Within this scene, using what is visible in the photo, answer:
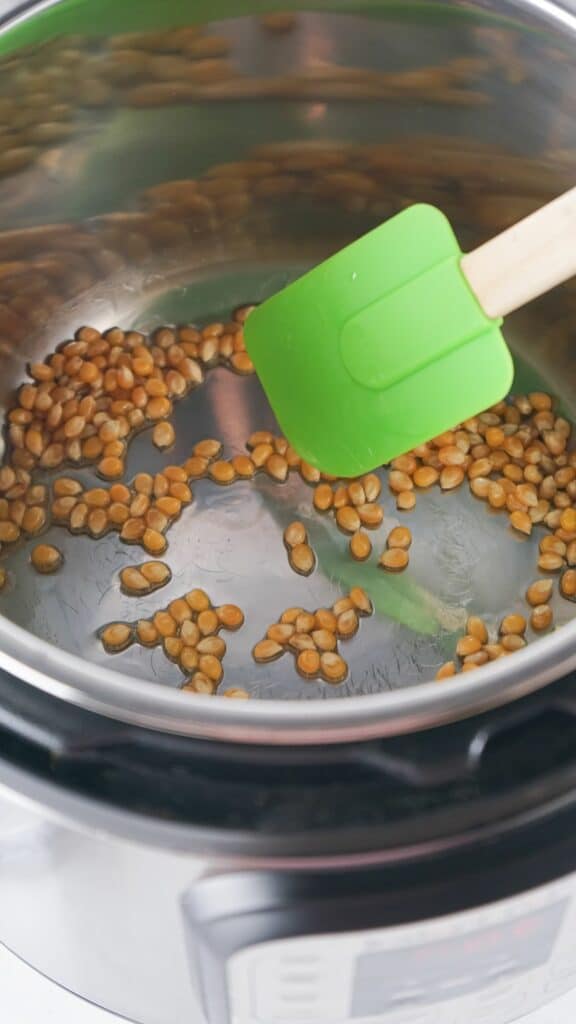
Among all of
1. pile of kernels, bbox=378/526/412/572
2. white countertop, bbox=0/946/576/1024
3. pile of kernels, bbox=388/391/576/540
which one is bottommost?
white countertop, bbox=0/946/576/1024

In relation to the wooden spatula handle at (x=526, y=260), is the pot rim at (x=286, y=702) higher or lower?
lower

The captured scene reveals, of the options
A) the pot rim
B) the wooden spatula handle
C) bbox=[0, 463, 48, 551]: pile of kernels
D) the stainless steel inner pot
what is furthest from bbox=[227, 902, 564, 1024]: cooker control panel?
Result: bbox=[0, 463, 48, 551]: pile of kernels

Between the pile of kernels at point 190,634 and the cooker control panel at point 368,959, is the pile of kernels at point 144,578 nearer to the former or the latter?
the pile of kernels at point 190,634

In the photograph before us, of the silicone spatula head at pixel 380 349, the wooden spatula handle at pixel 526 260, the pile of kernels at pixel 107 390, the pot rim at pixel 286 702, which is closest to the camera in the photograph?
the pot rim at pixel 286 702

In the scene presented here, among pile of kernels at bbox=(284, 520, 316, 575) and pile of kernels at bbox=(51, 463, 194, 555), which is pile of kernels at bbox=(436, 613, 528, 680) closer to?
pile of kernels at bbox=(284, 520, 316, 575)

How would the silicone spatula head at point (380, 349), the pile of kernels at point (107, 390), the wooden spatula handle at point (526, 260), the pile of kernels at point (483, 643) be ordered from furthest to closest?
the pile of kernels at point (107, 390)
the pile of kernels at point (483, 643)
the silicone spatula head at point (380, 349)
the wooden spatula handle at point (526, 260)

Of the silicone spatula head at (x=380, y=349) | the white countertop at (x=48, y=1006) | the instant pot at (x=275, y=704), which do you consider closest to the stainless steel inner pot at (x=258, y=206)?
the instant pot at (x=275, y=704)

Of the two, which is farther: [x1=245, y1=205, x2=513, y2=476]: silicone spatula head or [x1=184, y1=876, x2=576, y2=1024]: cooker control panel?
[x1=245, y1=205, x2=513, y2=476]: silicone spatula head

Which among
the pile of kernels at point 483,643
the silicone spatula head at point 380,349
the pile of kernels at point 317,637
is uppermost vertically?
the silicone spatula head at point 380,349

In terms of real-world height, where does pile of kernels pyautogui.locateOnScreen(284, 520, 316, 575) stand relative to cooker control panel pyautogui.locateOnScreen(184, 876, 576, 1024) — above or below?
below
